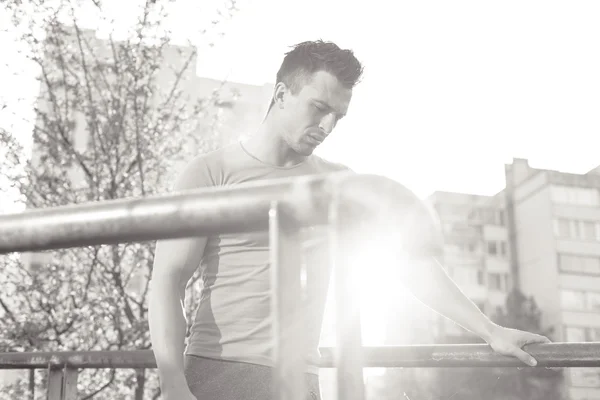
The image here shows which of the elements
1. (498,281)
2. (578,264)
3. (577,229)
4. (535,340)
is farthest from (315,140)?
(498,281)

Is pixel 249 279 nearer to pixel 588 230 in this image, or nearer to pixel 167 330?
pixel 167 330

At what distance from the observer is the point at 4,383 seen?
7547 mm

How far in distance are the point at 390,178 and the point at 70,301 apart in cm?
726

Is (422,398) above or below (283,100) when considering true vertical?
below

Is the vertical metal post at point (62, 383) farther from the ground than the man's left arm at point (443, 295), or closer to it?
closer to it

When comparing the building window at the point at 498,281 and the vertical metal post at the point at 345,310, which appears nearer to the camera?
the vertical metal post at the point at 345,310

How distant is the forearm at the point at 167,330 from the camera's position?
1633mm

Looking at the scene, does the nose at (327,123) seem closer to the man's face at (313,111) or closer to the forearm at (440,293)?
the man's face at (313,111)

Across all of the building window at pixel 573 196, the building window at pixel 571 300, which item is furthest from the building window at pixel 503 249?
the building window at pixel 571 300

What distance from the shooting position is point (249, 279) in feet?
6.68

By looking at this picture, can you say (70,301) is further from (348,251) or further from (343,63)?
(348,251)

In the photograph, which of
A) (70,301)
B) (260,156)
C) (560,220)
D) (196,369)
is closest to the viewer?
(196,369)

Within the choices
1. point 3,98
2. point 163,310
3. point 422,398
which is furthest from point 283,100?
point 3,98

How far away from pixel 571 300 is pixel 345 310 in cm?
6017
